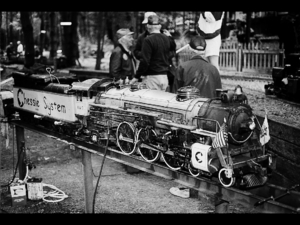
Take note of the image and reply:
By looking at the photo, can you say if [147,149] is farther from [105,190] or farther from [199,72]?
[105,190]

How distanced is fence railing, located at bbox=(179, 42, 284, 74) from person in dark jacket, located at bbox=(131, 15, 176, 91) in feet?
27.2

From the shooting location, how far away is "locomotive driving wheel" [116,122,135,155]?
4.94 m

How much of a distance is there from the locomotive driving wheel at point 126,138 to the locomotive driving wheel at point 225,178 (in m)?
1.29

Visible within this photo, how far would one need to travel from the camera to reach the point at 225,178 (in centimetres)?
394

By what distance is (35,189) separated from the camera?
6.27 metres

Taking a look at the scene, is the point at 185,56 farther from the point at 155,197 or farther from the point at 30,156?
the point at 155,197

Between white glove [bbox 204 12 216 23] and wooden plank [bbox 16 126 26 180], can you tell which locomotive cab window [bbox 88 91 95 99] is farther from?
white glove [bbox 204 12 216 23]

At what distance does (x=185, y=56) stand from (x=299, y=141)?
12.0m

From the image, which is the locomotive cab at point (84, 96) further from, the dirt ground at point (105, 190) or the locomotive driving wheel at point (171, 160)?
the locomotive driving wheel at point (171, 160)

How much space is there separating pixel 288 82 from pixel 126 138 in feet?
15.1

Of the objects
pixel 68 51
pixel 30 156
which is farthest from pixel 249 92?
pixel 68 51

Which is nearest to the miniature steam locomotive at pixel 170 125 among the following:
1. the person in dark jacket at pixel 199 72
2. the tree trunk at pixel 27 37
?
the person in dark jacket at pixel 199 72

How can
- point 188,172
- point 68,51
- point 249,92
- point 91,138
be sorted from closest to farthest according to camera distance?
point 188,172 → point 91,138 → point 249,92 → point 68,51

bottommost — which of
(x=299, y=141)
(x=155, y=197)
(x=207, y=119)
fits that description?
(x=155, y=197)
